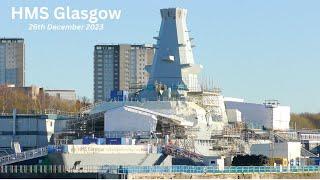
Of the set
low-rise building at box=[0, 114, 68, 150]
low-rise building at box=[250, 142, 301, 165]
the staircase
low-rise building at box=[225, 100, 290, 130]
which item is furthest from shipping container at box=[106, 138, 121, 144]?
low-rise building at box=[225, 100, 290, 130]

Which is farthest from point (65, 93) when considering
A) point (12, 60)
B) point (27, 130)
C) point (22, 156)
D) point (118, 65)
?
point (22, 156)

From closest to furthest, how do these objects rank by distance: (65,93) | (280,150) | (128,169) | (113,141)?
(128,169)
(113,141)
(280,150)
(65,93)

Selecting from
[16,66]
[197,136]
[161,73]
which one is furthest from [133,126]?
[16,66]

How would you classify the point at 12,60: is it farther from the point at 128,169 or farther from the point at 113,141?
the point at 128,169

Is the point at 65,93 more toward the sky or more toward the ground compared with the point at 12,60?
more toward the ground

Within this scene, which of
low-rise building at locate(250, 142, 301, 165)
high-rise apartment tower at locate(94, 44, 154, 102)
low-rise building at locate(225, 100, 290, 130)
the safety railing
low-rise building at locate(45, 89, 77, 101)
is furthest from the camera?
high-rise apartment tower at locate(94, 44, 154, 102)

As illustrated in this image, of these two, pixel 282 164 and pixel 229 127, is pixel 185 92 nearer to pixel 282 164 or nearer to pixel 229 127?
pixel 229 127

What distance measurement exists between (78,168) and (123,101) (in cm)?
1975

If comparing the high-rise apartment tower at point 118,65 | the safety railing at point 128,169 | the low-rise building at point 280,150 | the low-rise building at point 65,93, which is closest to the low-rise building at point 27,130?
the low-rise building at point 280,150

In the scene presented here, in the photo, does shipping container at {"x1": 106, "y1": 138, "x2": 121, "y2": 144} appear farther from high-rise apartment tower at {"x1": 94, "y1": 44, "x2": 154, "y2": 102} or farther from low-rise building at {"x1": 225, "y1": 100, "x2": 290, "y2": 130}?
high-rise apartment tower at {"x1": 94, "y1": 44, "x2": 154, "y2": 102}

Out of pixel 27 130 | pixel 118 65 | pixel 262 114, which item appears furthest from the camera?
pixel 118 65

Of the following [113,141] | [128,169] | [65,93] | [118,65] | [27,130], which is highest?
[118,65]

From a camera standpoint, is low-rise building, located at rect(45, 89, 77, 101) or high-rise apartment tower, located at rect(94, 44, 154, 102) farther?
high-rise apartment tower, located at rect(94, 44, 154, 102)

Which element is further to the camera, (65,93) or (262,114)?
(65,93)
